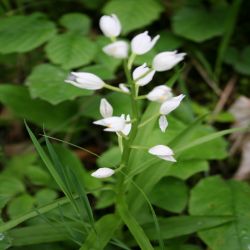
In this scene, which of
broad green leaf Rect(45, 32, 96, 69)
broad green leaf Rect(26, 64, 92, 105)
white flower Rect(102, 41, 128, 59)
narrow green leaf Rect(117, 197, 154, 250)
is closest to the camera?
white flower Rect(102, 41, 128, 59)

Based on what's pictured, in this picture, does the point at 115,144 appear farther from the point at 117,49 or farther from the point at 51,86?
the point at 117,49

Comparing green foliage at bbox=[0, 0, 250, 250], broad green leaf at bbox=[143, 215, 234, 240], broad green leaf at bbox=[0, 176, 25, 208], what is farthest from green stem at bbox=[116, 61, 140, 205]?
broad green leaf at bbox=[0, 176, 25, 208]

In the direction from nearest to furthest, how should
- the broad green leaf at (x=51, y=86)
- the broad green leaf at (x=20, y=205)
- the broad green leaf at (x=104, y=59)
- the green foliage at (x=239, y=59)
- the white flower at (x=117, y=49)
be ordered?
1. the white flower at (x=117, y=49)
2. the broad green leaf at (x=20, y=205)
3. the broad green leaf at (x=51, y=86)
4. the broad green leaf at (x=104, y=59)
5. the green foliage at (x=239, y=59)

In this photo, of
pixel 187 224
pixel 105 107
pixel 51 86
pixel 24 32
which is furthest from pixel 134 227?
pixel 24 32

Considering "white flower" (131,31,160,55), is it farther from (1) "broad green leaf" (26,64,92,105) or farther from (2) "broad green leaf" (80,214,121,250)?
(1) "broad green leaf" (26,64,92,105)

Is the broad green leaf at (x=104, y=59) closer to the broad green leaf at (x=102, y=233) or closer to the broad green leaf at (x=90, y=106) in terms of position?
the broad green leaf at (x=90, y=106)

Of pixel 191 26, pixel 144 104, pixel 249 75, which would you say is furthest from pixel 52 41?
pixel 249 75

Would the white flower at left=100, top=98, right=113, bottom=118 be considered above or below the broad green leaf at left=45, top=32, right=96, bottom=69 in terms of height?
above

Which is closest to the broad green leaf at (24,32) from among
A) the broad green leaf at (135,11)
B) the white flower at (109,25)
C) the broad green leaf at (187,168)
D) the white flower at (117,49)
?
the broad green leaf at (135,11)
